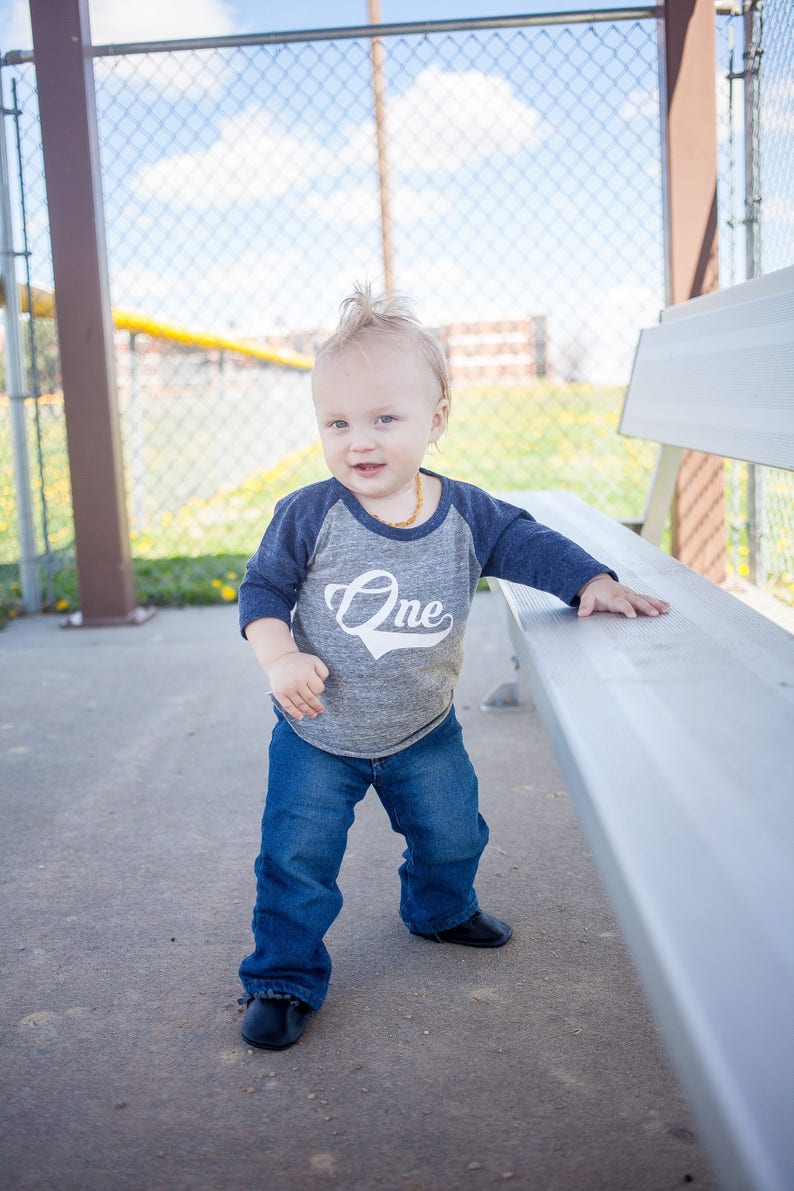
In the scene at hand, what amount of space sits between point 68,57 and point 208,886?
11.9 feet

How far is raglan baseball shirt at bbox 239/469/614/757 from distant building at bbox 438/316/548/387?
20.4 ft

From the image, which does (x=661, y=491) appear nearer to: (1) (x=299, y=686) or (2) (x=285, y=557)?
(2) (x=285, y=557)

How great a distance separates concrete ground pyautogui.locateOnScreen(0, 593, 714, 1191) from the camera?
4.53ft

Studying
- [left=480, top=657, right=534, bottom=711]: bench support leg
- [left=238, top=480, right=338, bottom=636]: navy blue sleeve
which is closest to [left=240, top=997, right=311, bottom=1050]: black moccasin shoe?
[left=238, top=480, right=338, bottom=636]: navy blue sleeve

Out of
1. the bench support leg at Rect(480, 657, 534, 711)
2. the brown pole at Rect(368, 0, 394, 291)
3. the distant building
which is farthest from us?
the distant building

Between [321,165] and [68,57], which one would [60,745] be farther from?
[321,165]

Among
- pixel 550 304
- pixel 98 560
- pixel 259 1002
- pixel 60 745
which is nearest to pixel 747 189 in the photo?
pixel 550 304

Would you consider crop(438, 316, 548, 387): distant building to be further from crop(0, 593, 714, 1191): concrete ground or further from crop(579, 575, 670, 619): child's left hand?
crop(579, 575, 670, 619): child's left hand

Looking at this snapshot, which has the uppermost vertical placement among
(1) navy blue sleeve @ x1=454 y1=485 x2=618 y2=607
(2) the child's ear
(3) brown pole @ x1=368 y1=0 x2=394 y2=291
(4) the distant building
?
(3) brown pole @ x1=368 y1=0 x2=394 y2=291

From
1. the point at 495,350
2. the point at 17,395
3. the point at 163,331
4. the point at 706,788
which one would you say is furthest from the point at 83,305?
the point at 495,350

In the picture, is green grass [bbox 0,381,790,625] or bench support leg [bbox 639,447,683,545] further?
green grass [bbox 0,381,790,625]

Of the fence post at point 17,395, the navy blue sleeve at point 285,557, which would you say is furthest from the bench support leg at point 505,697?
the fence post at point 17,395

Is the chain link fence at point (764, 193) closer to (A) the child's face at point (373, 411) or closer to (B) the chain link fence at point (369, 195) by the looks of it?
(B) the chain link fence at point (369, 195)

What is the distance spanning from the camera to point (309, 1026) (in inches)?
67.6
